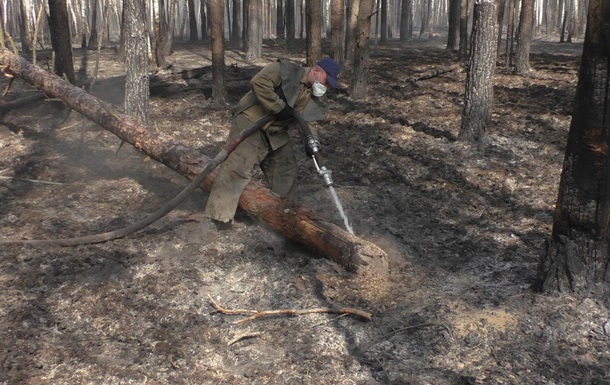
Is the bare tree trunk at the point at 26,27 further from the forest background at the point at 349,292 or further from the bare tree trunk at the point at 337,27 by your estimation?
the forest background at the point at 349,292

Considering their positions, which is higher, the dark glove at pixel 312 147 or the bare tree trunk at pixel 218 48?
the bare tree trunk at pixel 218 48

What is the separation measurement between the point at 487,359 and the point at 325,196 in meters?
3.43

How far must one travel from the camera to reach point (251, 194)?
5789 mm

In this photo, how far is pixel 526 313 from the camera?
3.96 meters

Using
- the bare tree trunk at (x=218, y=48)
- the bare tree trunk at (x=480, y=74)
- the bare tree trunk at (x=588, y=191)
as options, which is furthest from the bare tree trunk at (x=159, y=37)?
the bare tree trunk at (x=588, y=191)

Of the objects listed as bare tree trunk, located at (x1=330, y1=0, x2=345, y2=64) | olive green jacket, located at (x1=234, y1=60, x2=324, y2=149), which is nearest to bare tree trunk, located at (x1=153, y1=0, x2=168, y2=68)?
bare tree trunk, located at (x1=330, y1=0, x2=345, y2=64)

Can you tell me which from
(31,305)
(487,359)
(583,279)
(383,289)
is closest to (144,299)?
(31,305)

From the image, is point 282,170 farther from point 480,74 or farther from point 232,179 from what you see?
point 480,74

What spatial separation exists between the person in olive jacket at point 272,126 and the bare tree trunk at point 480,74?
3.72 m

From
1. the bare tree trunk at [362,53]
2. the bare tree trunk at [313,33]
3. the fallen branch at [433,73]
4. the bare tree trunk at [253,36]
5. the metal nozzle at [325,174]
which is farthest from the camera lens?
the bare tree trunk at [253,36]

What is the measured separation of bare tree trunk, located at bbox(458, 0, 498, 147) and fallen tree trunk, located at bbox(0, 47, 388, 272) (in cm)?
420

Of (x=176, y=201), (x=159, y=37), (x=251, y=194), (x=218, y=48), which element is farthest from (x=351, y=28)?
(x=176, y=201)

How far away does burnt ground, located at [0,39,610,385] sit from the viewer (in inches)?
141

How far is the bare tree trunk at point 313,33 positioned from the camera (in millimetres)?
11289
